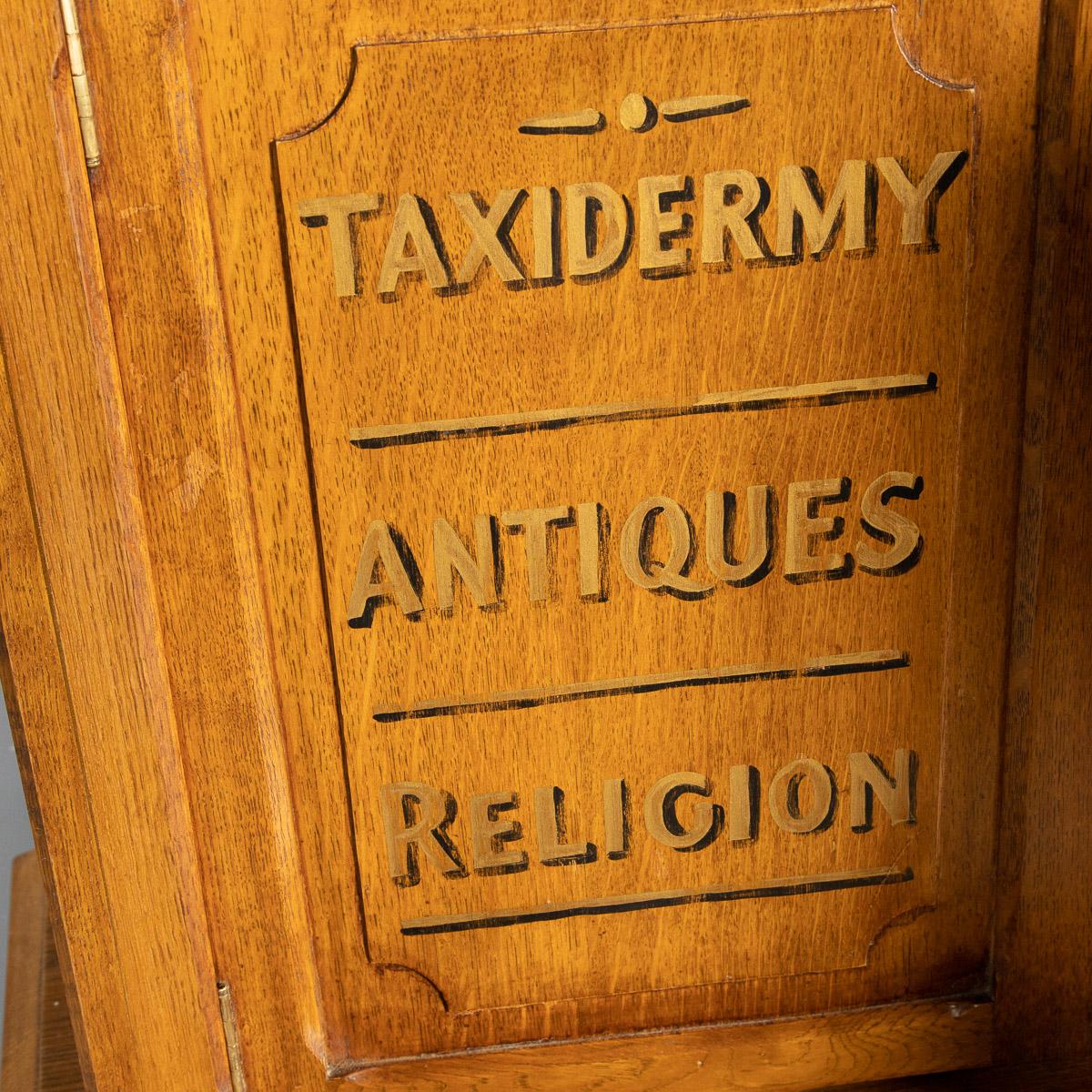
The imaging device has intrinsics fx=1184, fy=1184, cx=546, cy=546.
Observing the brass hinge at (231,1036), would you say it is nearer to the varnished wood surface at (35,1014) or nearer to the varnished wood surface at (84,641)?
the varnished wood surface at (84,641)

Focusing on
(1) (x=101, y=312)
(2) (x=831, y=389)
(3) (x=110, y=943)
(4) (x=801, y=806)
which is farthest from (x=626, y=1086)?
(1) (x=101, y=312)

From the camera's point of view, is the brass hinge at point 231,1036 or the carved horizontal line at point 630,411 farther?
the brass hinge at point 231,1036

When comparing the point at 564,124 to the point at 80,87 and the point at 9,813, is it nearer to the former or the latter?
the point at 80,87

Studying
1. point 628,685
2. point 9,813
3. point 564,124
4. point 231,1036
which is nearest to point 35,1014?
point 231,1036

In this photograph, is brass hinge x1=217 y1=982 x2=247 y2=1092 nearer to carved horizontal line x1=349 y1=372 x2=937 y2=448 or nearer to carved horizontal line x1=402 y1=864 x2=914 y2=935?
carved horizontal line x1=402 y1=864 x2=914 y2=935

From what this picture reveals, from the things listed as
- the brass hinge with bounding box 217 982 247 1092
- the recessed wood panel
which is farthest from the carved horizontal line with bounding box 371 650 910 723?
the brass hinge with bounding box 217 982 247 1092

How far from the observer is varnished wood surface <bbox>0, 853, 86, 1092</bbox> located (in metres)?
1.00

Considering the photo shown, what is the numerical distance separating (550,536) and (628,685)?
11 centimetres

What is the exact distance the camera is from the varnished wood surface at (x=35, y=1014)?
1.00 metres

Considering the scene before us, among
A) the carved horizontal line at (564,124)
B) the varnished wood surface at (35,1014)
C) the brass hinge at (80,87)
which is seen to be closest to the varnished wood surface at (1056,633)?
the carved horizontal line at (564,124)

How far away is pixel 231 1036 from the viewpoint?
2.56 feet

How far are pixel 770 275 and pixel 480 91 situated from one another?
0.19 m

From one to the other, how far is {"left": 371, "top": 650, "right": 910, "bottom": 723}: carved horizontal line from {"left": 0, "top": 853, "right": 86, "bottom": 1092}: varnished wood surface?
492mm

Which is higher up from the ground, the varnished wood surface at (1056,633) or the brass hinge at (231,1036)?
the varnished wood surface at (1056,633)
